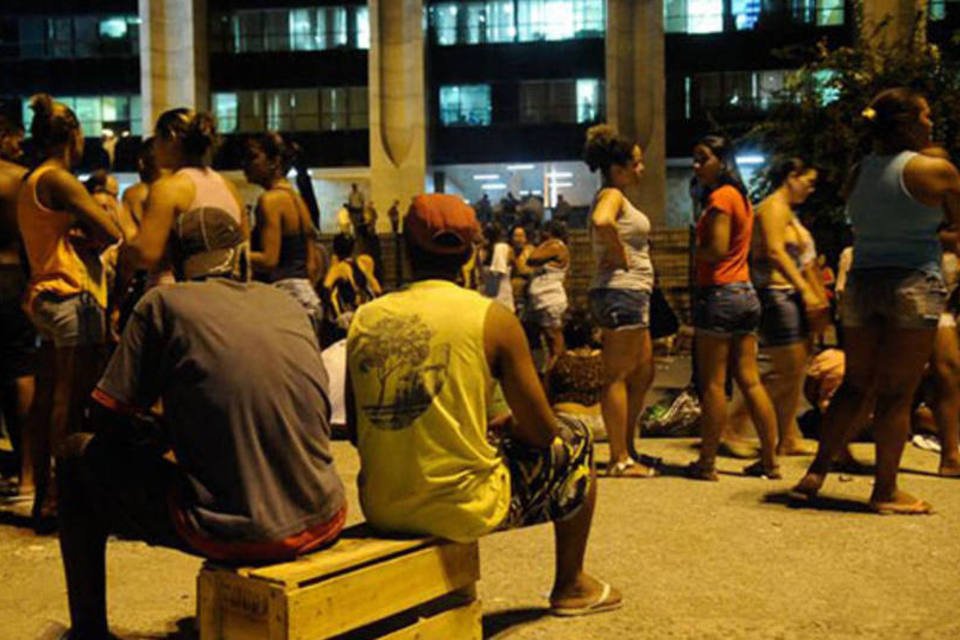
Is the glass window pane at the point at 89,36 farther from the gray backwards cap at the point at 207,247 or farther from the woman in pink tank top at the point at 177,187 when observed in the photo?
the gray backwards cap at the point at 207,247

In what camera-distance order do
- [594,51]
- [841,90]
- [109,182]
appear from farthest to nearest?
1. [594,51]
2. [841,90]
3. [109,182]

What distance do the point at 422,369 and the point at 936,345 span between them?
4349 millimetres

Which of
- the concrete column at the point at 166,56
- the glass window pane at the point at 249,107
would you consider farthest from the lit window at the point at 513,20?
the concrete column at the point at 166,56

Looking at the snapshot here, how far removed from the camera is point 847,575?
4.59m

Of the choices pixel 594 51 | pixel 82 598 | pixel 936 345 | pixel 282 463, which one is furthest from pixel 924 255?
pixel 594 51

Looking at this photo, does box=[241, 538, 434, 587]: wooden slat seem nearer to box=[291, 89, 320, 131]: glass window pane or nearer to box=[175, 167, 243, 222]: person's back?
box=[175, 167, 243, 222]: person's back

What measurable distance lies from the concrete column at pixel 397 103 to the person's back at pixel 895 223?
3730 centimetres

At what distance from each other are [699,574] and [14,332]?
12.1ft

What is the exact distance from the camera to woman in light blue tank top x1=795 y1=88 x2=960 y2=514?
5438 mm

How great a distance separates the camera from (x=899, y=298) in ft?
17.9

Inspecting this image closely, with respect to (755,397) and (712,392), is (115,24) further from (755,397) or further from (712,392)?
(755,397)

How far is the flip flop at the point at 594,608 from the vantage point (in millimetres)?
4066

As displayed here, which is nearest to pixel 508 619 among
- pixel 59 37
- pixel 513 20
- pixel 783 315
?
pixel 783 315

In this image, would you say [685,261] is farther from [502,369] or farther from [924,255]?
[502,369]
